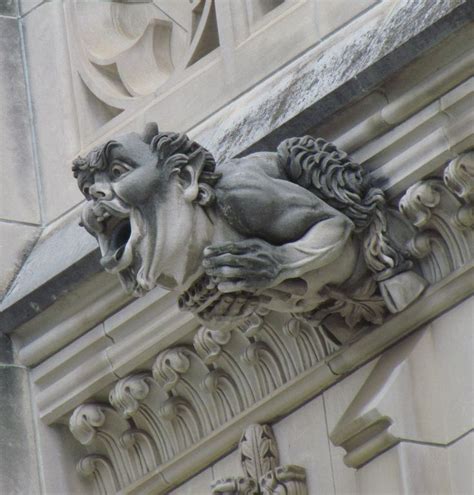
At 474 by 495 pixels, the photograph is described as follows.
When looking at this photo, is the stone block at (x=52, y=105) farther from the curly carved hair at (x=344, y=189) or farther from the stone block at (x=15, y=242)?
the curly carved hair at (x=344, y=189)

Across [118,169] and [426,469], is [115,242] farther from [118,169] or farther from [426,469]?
[426,469]

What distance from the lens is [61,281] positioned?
843 cm

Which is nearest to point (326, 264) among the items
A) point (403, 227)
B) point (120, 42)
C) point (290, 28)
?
point (403, 227)

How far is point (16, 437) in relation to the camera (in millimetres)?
8539

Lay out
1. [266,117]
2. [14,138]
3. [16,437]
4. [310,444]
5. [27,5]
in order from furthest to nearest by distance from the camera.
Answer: [27,5] → [14,138] → [16,437] → [266,117] → [310,444]

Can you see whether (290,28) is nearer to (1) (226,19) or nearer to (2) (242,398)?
(1) (226,19)

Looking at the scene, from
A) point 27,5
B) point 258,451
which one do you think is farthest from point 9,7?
point 258,451

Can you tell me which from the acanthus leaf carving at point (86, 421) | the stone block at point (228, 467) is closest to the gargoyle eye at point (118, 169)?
the stone block at point (228, 467)

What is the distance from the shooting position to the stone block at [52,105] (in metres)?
8.87

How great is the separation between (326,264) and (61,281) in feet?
3.48

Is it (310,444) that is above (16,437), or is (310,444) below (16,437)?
below

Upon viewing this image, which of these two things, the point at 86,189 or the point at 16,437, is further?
the point at 16,437

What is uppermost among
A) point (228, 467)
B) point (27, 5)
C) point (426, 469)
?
point (27, 5)

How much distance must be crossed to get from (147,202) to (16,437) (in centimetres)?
133
